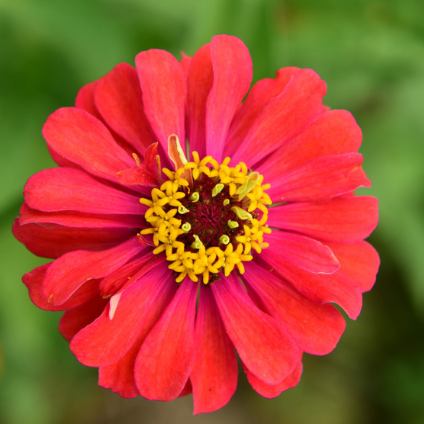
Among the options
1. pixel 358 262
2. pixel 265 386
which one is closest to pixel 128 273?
pixel 265 386

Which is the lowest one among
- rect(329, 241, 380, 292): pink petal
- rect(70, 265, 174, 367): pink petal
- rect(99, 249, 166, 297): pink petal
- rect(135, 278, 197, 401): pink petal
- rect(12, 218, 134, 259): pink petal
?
rect(329, 241, 380, 292): pink petal

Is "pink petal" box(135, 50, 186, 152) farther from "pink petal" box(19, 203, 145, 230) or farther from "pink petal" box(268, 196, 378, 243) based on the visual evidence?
"pink petal" box(268, 196, 378, 243)

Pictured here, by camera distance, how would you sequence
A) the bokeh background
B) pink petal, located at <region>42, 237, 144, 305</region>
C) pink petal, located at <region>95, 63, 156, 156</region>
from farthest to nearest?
the bokeh background → pink petal, located at <region>95, 63, 156, 156</region> → pink petal, located at <region>42, 237, 144, 305</region>

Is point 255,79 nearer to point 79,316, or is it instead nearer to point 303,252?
point 303,252

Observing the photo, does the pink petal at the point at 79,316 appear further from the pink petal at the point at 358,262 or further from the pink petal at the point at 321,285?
the pink petal at the point at 358,262

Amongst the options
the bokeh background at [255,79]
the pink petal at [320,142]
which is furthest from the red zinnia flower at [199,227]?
the bokeh background at [255,79]

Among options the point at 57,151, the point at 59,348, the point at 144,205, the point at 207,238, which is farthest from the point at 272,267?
the point at 59,348

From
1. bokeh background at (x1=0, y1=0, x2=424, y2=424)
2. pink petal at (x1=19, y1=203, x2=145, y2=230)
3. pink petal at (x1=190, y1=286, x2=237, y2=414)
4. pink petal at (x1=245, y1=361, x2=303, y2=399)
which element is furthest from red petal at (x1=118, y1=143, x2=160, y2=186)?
bokeh background at (x1=0, y1=0, x2=424, y2=424)
